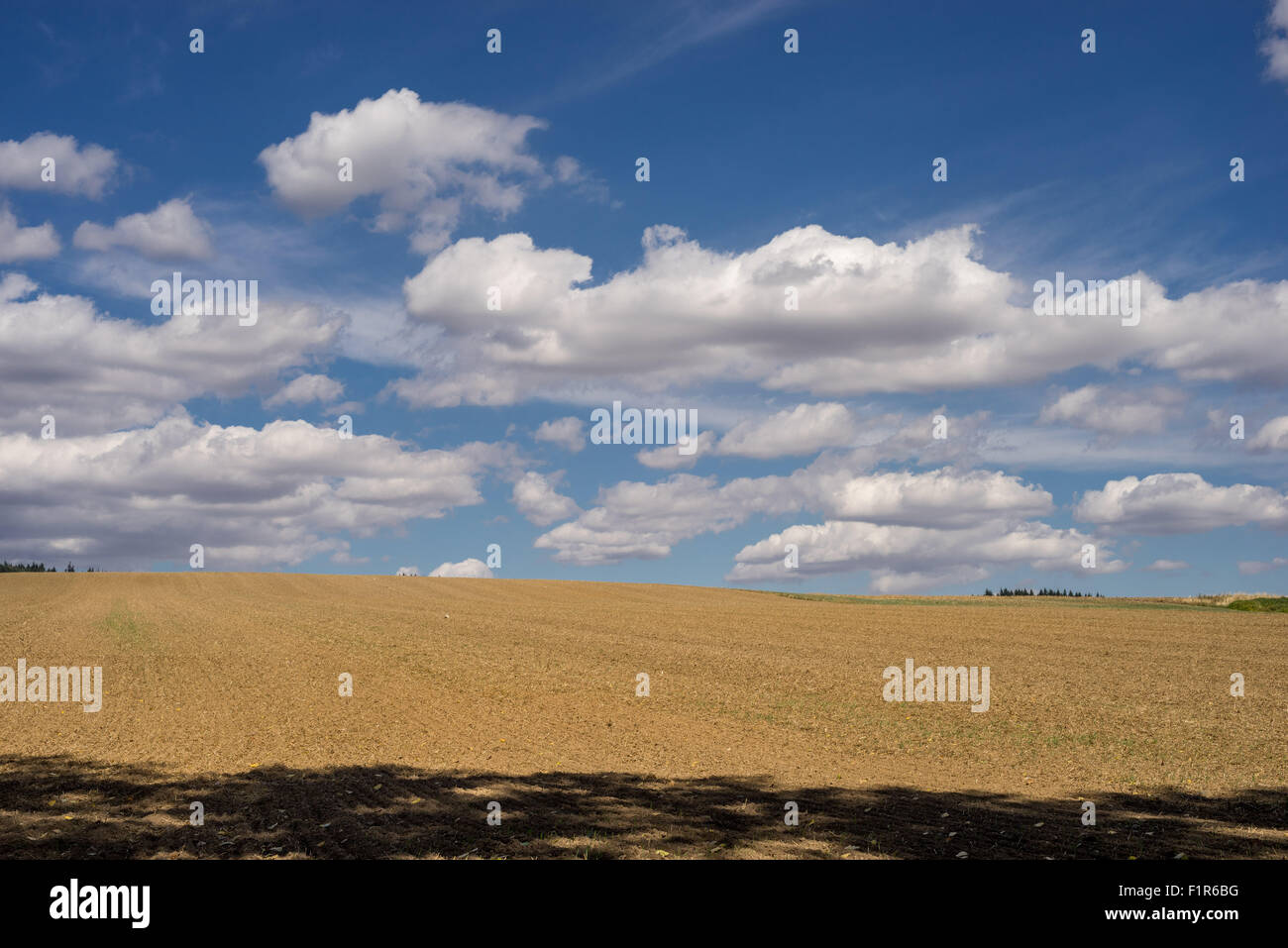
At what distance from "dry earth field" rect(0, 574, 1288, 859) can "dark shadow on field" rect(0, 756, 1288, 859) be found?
6 centimetres

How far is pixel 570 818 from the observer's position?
11844 millimetres

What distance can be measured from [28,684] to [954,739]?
79.1ft

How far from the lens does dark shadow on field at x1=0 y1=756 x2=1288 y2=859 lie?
1061 cm

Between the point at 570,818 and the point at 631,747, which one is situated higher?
the point at 570,818

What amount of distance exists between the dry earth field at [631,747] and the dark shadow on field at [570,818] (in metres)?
0.06

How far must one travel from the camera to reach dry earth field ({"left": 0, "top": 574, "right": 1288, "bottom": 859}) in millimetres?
11266

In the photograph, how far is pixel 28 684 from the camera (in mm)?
25438

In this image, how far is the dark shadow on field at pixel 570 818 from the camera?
1061 centimetres

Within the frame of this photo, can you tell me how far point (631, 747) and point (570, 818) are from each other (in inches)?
223

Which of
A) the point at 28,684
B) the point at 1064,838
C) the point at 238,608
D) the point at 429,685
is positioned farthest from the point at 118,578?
the point at 1064,838

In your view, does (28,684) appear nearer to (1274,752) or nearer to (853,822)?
(853,822)

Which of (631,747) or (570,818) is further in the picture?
(631,747)

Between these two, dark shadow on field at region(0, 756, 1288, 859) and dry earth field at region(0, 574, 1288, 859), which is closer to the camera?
dark shadow on field at region(0, 756, 1288, 859)

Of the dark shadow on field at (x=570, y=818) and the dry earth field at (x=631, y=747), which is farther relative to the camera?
the dry earth field at (x=631, y=747)
